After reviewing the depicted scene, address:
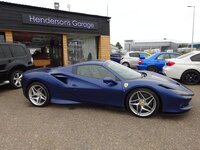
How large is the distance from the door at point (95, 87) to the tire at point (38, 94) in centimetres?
77

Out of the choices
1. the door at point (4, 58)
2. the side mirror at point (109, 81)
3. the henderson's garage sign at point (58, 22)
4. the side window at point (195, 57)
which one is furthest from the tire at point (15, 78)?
the side window at point (195, 57)

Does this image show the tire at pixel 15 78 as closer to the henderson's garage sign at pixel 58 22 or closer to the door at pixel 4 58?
the door at pixel 4 58

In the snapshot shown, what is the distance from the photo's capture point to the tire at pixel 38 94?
4573 mm

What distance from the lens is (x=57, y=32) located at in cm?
1088

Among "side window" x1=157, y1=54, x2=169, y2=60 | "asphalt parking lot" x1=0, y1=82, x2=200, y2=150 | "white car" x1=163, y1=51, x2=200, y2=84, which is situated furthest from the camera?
"side window" x1=157, y1=54, x2=169, y2=60

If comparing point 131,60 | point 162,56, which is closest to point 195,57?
point 162,56

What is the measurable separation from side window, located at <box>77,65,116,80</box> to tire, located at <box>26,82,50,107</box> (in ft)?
3.33

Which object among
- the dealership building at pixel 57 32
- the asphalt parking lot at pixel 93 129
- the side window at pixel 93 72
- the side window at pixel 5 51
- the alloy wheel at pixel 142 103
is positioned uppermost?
the dealership building at pixel 57 32

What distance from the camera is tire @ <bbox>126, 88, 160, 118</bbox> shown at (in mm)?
3734

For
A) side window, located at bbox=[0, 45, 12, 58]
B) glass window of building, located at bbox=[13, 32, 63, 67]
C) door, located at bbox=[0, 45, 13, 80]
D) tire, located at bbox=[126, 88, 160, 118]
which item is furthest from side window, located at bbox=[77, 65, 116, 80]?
glass window of building, located at bbox=[13, 32, 63, 67]

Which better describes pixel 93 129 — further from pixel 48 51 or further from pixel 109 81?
pixel 48 51

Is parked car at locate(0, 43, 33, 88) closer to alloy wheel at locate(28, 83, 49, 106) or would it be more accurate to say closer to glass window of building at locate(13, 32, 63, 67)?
alloy wheel at locate(28, 83, 49, 106)

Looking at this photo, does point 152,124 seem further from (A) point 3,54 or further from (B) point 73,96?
(A) point 3,54

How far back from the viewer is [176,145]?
109 inches
